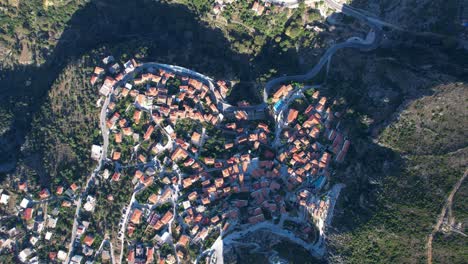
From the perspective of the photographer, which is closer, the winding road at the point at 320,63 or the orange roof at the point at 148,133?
the orange roof at the point at 148,133

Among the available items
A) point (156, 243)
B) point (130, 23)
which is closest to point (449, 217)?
point (156, 243)

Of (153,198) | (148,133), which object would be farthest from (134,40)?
(153,198)

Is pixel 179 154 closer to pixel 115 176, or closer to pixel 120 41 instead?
pixel 115 176

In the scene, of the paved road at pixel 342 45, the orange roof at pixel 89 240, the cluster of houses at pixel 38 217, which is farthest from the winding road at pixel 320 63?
the orange roof at pixel 89 240

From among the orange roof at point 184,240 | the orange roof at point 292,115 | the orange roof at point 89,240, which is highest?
the orange roof at point 292,115

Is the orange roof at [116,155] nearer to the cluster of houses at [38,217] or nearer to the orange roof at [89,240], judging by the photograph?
the cluster of houses at [38,217]

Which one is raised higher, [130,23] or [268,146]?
[130,23]

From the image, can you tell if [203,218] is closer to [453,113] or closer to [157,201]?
[157,201]

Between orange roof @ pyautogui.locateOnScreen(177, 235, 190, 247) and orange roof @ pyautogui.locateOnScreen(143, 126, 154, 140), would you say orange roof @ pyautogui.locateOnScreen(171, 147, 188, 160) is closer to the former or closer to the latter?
orange roof @ pyautogui.locateOnScreen(143, 126, 154, 140)

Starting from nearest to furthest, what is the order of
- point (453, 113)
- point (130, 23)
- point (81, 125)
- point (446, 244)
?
point (446, 244)
point (453, 113)
point (81, 125)
point (130, 23)
